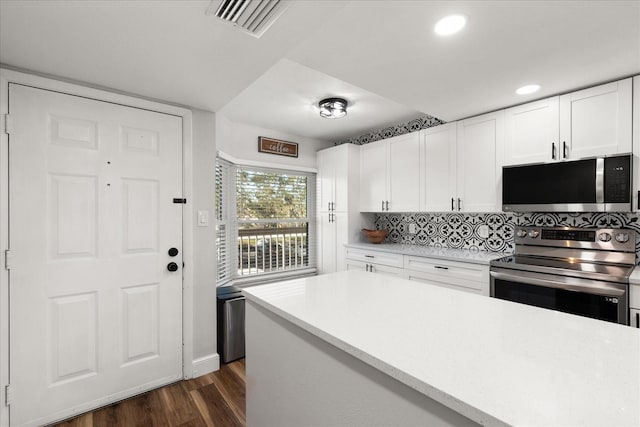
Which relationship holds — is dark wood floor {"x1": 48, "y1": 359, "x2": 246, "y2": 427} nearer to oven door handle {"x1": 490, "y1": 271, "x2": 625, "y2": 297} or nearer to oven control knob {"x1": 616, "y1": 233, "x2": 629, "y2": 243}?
oven door handle {"x1": 490, "y1": 271, "x2": 625, "y2": 297}

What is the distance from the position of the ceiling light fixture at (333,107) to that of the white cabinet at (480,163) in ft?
3.82

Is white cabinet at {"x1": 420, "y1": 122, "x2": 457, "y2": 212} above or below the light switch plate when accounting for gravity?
above

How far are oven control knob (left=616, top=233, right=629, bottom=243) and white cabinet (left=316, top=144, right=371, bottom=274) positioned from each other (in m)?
2.46

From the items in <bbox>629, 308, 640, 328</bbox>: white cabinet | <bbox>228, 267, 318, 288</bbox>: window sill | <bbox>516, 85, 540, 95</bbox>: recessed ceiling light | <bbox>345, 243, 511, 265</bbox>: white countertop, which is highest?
<bbox>516, 85, 540, 95</bbox>: recessed ceiling light

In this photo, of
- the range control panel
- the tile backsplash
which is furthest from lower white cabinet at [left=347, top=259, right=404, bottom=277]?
the range control panel

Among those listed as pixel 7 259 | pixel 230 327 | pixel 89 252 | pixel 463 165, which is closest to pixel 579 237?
pixel 463 165

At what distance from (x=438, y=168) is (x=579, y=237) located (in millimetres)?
1302

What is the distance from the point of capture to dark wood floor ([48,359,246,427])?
6.17 feet

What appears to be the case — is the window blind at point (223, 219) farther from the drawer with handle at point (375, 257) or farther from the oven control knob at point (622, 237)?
the oven control knob at point (622, 237)

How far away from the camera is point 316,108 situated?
3.12 meters

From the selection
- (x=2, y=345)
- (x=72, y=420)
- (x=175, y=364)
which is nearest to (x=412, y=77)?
(x=175, y=364)

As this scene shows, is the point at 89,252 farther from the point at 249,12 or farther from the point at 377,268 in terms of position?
the point at 377,268

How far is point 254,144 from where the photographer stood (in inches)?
150

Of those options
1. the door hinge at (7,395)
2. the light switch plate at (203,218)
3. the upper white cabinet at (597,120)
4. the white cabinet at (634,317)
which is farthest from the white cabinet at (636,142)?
the door hinge at (7,395)
